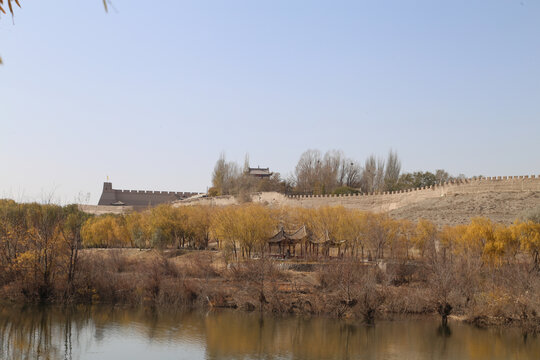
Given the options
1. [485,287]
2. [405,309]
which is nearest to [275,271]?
[405,309]

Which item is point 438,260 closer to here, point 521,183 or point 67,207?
point 521,183

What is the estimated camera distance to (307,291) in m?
22.2

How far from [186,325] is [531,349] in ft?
35.2

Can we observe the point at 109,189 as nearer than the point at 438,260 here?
No

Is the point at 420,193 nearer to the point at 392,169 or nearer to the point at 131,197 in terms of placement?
the point at 392,169

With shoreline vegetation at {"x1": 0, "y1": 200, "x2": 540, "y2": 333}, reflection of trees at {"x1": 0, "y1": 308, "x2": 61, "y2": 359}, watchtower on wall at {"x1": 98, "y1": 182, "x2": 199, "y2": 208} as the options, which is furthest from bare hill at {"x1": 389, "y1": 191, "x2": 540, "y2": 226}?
watchtower on wall at {"x1": 98, "y1": 182, "x2": 199, "y2": 208}

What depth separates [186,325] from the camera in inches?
741

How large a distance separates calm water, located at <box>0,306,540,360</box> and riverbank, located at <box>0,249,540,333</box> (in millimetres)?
698

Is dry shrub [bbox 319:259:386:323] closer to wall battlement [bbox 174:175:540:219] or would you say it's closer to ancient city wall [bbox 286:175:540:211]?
wall battlement [bbox 174:175:540:219]

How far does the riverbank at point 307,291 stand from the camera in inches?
764

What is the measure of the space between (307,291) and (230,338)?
18.4 ft

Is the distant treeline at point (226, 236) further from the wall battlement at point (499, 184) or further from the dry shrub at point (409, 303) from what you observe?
the wall battlement at point (499, 184)

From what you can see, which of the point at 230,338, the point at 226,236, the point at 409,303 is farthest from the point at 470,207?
the point at 230,338

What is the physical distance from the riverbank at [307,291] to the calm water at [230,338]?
2.29 feet
